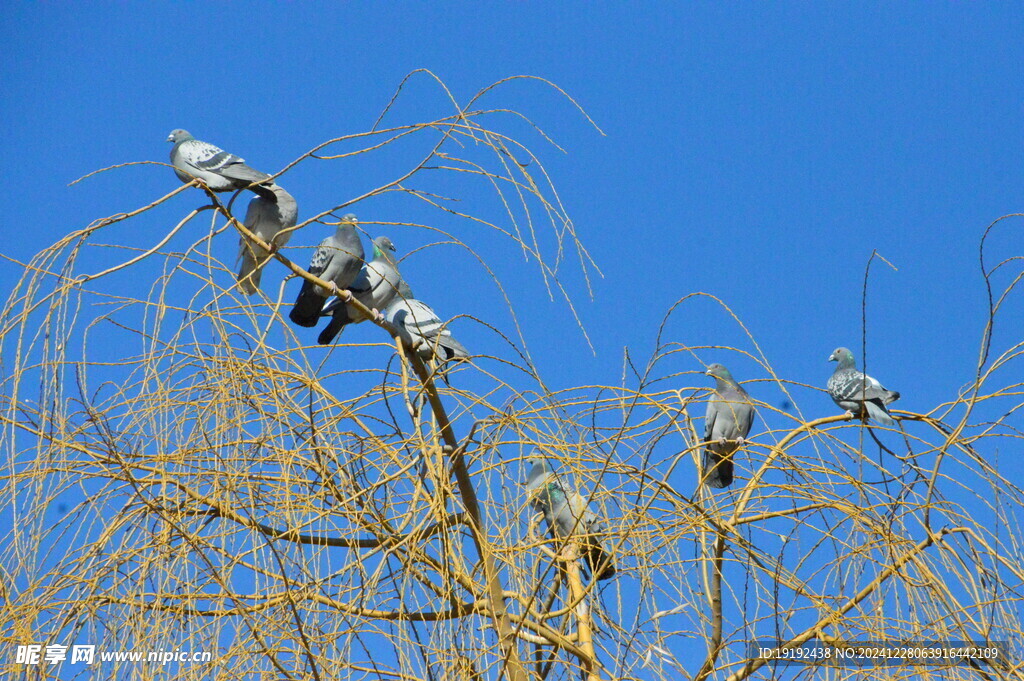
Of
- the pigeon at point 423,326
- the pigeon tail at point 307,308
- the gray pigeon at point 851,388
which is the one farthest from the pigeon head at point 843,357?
the pigeon tail at point 307,308

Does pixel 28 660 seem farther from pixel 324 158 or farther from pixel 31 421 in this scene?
pixel 324 158

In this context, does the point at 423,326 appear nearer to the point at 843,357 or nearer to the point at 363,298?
the point at 363,298

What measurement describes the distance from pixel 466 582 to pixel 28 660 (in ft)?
3.08

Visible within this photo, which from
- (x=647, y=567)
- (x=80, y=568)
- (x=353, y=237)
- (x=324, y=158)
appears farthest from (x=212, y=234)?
(x=353, y=237)

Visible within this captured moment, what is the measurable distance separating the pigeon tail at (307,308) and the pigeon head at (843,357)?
3666mm

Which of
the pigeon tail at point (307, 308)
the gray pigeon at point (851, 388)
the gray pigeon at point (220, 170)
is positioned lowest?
the pigeon tail at point (307, 308)

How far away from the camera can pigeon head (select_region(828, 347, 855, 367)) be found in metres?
6.35

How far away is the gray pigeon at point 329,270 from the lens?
4031 mm

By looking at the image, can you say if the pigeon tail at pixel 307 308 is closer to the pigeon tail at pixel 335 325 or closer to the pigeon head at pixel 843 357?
the pigeon tail at pixel 335 325

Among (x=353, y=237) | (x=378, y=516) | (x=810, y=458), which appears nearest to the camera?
(x=378, y=516)

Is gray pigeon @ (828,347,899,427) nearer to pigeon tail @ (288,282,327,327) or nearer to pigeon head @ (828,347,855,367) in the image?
pigeon head @ (828,347,855,367)

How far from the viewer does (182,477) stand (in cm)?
228

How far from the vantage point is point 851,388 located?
591cm

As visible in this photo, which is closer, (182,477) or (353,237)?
(182,477)
